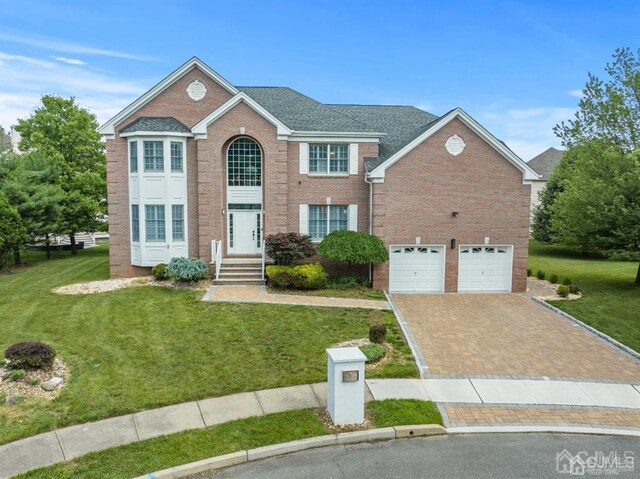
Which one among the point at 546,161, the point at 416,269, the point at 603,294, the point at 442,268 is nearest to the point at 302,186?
the point at 416,269

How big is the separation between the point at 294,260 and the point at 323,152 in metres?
5.28

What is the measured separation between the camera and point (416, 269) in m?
20.8

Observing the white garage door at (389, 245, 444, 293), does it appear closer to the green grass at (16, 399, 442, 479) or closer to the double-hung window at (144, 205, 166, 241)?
the double-hung window at (144, 205, 166, 241)

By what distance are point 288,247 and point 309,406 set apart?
1139cm

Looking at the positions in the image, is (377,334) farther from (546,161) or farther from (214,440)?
(546,161)

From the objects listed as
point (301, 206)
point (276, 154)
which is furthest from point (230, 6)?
point (301, 206)

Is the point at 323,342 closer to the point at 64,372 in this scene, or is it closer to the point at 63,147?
the point at 64,372

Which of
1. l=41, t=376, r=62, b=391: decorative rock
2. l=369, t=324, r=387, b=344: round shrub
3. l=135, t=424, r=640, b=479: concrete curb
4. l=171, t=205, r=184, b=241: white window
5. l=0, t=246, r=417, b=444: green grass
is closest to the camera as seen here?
l=135, t=424, r=640, b=479: concrete curb

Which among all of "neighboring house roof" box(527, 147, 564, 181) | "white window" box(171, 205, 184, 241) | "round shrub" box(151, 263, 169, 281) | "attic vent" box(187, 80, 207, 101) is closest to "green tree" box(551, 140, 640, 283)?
"attic vent" box(187, 80, 207, 101)

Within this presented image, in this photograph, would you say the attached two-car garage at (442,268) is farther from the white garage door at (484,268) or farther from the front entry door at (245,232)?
the front entry door at (245,232)

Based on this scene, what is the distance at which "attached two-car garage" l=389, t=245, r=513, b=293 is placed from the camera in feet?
68.1

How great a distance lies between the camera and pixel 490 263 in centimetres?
2106

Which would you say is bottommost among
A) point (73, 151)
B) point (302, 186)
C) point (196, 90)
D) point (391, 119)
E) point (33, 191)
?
point (33, 191)

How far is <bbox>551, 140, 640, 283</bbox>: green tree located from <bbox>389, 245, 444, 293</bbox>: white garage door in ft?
23.3
